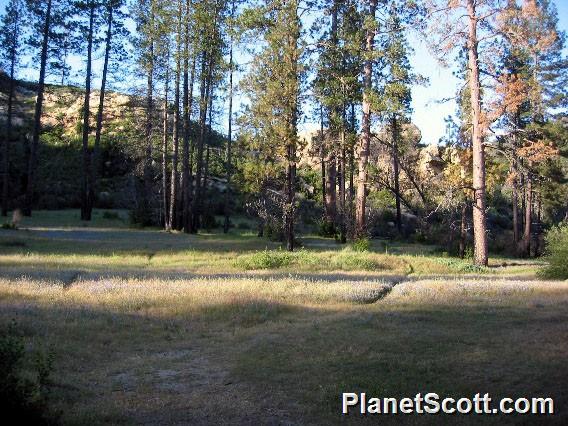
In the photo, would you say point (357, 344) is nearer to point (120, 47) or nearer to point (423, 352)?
point (423, 352)

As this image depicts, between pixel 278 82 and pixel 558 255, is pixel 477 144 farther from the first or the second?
pixel 278 82

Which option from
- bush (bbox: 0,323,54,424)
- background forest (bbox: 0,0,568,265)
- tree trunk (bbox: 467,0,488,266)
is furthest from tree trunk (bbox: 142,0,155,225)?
bush (bbox: 0,323,54,424)

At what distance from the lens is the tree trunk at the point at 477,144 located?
21734 millimetres

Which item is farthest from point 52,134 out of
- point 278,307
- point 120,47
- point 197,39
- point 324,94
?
point 278,307

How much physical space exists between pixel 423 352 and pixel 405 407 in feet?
5.91

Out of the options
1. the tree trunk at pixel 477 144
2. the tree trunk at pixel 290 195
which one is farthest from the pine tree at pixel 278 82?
the tree trunk at pixel 477 144

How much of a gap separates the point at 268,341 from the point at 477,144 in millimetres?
15942

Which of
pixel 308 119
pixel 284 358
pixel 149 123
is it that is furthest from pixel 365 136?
pixel 284 358

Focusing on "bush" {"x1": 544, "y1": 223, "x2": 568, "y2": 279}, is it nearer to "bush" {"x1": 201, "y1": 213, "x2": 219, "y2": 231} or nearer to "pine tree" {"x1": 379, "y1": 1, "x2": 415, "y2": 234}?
"pine tree" {"x1": 379, "y1": 1, "x2": 415, "y2": 234}

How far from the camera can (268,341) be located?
29.5 feet

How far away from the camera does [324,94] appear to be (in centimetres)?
2344

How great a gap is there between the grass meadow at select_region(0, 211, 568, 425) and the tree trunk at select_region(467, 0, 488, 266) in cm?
656

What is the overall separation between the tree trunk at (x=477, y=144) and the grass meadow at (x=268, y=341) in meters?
6.56

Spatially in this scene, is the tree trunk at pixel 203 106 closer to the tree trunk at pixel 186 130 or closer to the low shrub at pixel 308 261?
the tree trunk at pixel 186 130
